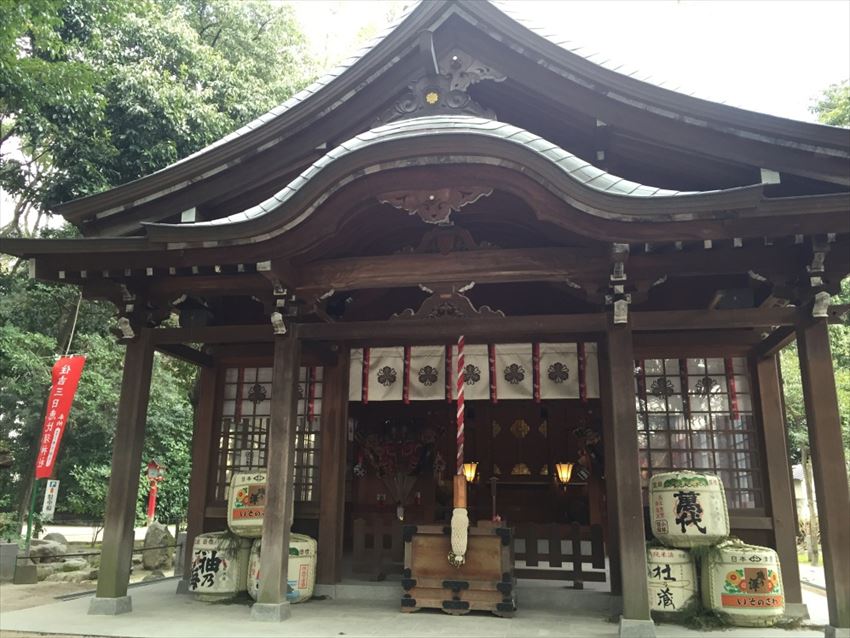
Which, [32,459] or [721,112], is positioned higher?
[721,112]

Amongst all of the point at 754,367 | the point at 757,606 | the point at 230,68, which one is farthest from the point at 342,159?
the point at 230,68

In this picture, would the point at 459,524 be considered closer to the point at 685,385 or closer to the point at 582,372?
the point at 582,372

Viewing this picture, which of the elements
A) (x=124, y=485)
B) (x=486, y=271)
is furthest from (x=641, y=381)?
(x=124, y=485)

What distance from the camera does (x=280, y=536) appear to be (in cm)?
674

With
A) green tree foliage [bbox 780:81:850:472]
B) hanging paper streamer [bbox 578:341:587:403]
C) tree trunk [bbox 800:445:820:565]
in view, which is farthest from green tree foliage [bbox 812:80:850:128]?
hanging paper streamer [bbox 578:341:587:403]

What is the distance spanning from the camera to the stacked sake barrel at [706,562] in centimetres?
675

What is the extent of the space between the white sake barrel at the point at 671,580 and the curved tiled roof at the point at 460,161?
151 inches

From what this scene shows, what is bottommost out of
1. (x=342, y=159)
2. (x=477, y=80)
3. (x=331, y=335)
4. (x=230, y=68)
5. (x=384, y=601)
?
(x=384, y=601)

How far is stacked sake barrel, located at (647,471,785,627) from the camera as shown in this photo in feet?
22.1

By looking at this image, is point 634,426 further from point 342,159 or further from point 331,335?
point 342,159

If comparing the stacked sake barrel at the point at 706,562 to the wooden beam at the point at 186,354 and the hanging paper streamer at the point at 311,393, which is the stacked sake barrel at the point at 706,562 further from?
the wooden beam at the point at 186,354

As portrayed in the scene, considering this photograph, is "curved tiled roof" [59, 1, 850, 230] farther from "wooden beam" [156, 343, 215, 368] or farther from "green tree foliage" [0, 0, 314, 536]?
"green tree foliage" [0, 0, 314, 536]

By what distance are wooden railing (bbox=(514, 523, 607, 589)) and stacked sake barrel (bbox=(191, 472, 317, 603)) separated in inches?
105

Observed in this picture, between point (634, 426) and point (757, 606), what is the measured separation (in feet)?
8.06
